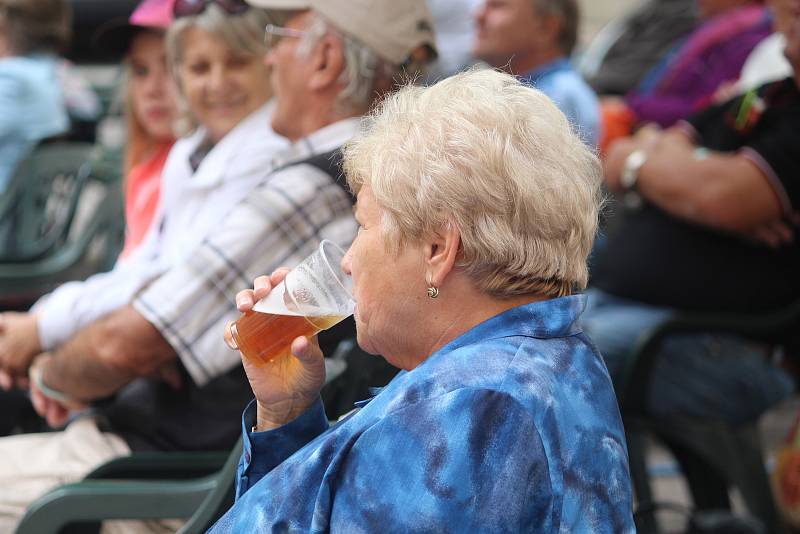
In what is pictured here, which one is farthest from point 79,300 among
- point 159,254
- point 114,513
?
point 114,513

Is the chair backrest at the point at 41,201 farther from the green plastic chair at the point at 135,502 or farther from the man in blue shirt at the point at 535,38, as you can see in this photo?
the green plastic chair at the point at 135,502

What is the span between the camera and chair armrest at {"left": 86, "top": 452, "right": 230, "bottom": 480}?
2357 millimetres

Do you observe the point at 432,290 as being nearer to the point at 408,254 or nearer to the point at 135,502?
the point at 408,254

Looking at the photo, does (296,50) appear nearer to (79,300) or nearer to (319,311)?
(79,300)

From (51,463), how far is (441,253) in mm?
1258

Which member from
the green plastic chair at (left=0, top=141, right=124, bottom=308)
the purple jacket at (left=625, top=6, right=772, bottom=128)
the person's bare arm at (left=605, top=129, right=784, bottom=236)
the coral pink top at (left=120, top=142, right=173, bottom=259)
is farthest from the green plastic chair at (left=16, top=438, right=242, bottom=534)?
the purple jacket at (left=625, top=6, right=772, bottom=128)

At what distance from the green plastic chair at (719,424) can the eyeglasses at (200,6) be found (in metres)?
1.44

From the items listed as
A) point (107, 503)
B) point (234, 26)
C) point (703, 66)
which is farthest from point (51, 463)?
point (703, 66)

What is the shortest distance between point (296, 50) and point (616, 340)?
143 centimetres

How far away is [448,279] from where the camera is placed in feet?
5.32

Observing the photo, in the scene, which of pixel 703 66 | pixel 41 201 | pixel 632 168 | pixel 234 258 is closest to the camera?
pixel 234 258

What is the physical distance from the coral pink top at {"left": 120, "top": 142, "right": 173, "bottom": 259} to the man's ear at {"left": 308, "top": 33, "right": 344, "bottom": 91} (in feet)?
3.28

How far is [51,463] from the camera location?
2.47 meters

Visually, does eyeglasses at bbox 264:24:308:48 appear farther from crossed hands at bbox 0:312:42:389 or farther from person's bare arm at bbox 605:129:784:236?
person's bare arm at bbox 605:129:784:236
